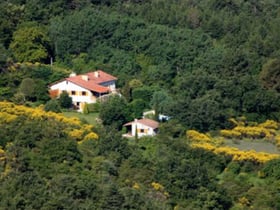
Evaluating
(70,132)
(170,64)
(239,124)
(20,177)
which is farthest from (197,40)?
(20,177)

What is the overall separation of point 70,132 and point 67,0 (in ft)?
42.6

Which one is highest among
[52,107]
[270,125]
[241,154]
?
[52,107]

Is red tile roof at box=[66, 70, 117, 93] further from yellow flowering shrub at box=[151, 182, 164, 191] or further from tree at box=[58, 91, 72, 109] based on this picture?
yellow flowering shrub at box=[151, 182, 164, 191]

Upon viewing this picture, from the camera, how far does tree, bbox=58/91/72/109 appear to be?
103 feet

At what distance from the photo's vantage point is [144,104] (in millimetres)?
31531

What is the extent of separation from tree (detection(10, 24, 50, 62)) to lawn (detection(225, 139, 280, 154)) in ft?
28.6

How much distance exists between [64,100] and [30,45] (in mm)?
4124

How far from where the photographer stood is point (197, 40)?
36.6 meters

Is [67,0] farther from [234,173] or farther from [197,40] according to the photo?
[234,173]

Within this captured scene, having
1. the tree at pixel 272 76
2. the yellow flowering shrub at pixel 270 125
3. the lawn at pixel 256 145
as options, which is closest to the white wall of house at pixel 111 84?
the tree at pixel 272 76

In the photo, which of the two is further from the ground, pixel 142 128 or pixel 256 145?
pixel 142 128

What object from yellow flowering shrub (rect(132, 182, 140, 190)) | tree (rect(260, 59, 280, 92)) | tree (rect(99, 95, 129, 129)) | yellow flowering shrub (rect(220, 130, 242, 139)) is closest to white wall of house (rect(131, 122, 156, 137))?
tree (rect(99, 95, 129, 129))

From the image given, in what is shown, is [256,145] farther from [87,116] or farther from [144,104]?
[87,116]

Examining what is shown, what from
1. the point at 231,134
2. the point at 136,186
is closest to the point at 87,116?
the point at 231,134
